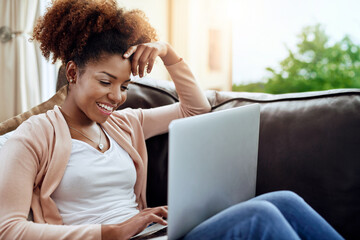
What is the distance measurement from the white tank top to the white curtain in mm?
1246

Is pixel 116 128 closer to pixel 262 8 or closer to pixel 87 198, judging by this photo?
pixel 87 198

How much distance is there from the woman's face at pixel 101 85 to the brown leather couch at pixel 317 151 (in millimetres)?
347

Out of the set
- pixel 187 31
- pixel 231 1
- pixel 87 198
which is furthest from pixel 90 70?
pixel 231 1

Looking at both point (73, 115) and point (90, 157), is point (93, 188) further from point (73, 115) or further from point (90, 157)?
point (73, 115)

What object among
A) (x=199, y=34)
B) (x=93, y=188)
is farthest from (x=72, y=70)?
(x=199, y=34)

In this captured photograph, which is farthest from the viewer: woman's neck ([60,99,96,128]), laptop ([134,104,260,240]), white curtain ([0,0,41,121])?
white curtain ([0,0,41,121])

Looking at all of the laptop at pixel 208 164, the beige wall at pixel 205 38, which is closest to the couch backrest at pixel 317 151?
the laptop at pixel 208 164

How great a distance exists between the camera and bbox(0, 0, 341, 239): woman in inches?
39.5

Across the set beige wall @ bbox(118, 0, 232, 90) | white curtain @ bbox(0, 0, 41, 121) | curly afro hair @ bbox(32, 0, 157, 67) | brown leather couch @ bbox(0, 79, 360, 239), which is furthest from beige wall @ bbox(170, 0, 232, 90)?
curly afro hair @ bbox(32, 0, 157, 67)

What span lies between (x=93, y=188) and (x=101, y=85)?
0.30 metres

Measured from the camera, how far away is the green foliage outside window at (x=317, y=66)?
337 centimetres

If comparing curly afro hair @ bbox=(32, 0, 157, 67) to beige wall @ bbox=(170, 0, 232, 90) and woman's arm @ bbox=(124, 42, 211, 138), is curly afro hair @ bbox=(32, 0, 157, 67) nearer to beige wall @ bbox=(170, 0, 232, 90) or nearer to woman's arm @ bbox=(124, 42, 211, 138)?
woman's arm @ bbox=(124, 42, 211, 138)

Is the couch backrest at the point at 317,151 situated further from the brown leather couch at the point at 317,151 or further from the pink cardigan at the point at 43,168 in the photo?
the pink cardigan at the point at 43,168

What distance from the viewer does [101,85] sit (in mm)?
1185
